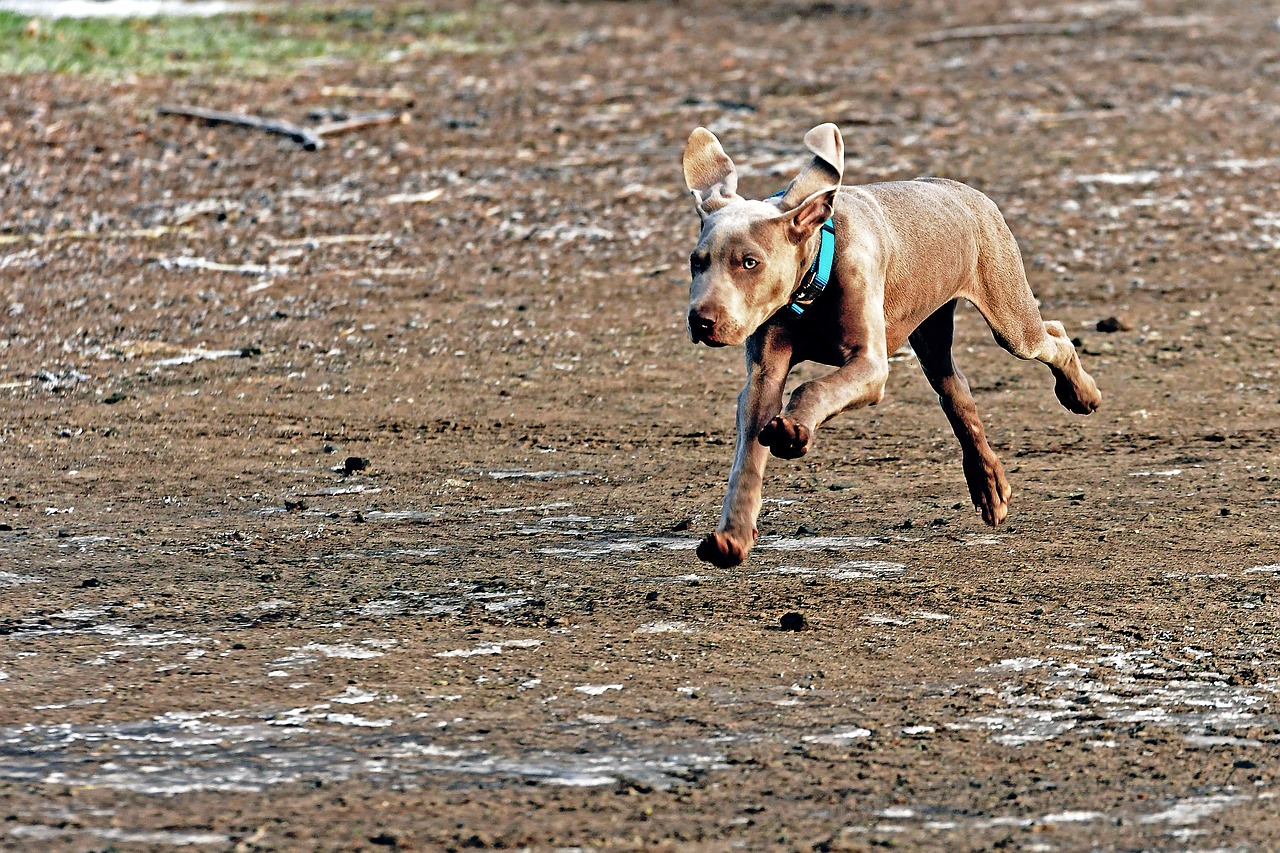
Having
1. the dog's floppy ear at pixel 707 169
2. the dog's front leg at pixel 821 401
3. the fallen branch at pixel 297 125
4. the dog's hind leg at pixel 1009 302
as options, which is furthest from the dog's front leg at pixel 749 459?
the fallen branch at pixel 297 125

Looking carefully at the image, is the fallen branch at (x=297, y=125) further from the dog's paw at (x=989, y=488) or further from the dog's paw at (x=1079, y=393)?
the dog's paw at (x=989, y=488)

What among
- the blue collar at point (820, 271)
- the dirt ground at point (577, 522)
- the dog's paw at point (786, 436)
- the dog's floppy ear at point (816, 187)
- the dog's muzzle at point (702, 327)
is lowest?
the dirt ground at point (577, 522)

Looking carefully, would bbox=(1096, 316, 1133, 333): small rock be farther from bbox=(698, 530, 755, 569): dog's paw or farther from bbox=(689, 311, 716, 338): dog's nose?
bbox=(689, 311, 716, 338): dog's nose

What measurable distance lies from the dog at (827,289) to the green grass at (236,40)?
1358 cm

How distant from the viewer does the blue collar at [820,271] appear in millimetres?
5594

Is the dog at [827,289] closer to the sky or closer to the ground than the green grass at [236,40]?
closer to the ground

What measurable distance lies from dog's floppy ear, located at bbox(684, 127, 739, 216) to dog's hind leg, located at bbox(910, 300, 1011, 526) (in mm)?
1292

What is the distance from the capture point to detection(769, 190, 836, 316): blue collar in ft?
18.4

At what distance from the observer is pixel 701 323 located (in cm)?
524

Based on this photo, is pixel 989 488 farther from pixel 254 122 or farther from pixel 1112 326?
pixel 254 122

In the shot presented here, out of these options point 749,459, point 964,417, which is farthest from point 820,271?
point 964,417

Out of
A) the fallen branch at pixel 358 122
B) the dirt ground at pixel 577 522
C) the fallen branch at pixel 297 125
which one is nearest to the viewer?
the dirt ground at pixel 577 522

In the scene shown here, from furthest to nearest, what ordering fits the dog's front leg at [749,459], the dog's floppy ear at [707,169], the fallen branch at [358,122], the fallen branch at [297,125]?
the fallen branch at [358,122], the fallen branch at [297,125], the dog's floppy ear at [707,169], the dog's front leg at [749,459]

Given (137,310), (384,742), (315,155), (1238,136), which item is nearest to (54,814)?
(384,742)
